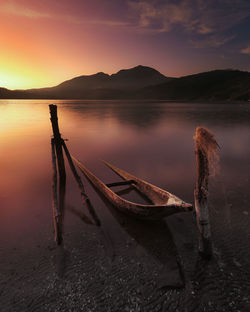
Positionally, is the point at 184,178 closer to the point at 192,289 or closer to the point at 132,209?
the point at 132,209

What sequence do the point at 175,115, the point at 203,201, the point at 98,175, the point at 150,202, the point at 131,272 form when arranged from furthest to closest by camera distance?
1. the point at 175,115
2. the point at 98,175
3. the point at 150,202
4. the point at 203,201
5. the point at 131,272

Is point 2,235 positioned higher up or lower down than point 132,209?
lower down

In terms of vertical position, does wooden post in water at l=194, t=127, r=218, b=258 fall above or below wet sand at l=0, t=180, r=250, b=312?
above

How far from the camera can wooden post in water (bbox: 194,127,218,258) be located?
485cm

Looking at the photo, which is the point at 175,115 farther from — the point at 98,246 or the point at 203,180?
the point at 98,246

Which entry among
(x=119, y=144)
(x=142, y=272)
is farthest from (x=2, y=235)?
(x=119, y=144)

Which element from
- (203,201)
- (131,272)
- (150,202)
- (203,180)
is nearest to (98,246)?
(131,272)

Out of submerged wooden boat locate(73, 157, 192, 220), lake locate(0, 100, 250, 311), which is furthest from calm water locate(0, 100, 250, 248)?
submerged wooden boat locate(73, 157, 192, 220)

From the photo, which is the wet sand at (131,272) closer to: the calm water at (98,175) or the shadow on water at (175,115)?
the calm water at (98,175)

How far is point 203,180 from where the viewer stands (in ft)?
16.7

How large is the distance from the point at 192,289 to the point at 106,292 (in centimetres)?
203

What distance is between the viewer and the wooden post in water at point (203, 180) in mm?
4848

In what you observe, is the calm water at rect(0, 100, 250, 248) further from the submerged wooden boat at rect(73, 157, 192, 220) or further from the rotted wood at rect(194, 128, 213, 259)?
the rotted wood at rect(194, 128, 213, 259)

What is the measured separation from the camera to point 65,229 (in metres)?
6.71
